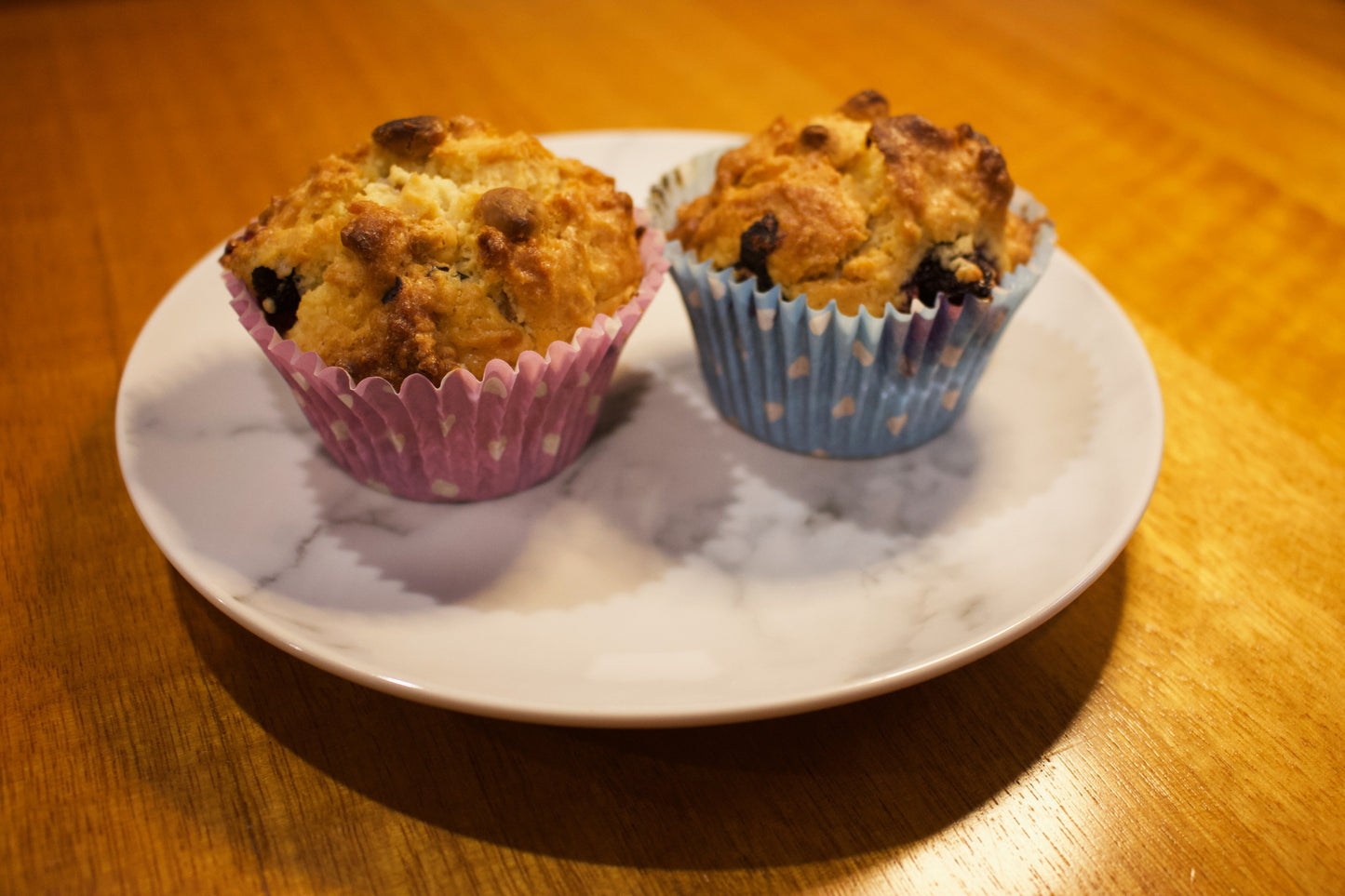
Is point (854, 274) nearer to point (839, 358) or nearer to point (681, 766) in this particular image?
point (839, 358)

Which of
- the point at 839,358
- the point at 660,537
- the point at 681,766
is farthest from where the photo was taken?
the point at 839,358

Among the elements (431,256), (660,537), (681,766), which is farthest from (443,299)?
(681,766)

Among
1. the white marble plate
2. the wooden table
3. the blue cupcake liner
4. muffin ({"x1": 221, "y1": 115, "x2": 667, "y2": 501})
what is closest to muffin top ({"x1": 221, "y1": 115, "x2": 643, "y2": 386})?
muffin ({"x1": 221, "y1": 115, "x2": 667, "y2": 501})

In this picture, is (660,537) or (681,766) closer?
(681,766)

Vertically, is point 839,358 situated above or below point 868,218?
below

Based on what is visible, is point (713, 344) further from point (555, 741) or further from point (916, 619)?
point (555, 741)

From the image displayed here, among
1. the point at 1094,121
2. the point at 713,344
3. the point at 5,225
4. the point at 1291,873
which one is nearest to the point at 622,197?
the point at 713,344
